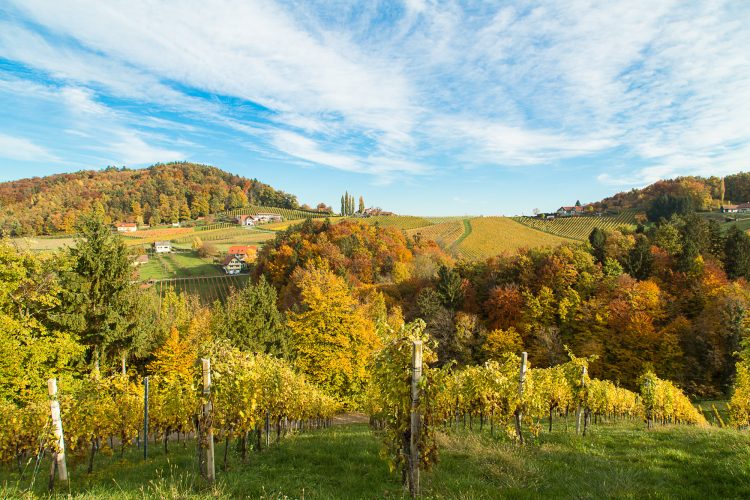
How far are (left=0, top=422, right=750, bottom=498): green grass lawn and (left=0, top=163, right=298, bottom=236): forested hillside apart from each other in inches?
3446

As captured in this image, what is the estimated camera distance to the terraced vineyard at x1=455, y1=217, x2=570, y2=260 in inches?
3263

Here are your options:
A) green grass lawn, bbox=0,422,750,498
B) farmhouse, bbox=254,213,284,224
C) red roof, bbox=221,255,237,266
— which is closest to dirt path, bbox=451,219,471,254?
red roof, bbox=221,255,237,266

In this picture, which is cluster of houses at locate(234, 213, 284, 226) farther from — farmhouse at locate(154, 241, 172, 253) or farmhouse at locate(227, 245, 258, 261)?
farmhouse at locate(227, 245, 258, 261)

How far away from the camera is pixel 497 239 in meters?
90.2

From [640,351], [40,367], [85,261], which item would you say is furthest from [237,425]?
[640,351]

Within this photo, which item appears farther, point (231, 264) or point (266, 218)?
point (266, 218)

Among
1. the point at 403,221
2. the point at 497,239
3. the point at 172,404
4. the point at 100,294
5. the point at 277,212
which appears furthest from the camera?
the point at 277,212

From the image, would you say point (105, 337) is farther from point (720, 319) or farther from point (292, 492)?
point (720, 319)

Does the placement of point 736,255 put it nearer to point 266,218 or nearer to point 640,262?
point 640,262

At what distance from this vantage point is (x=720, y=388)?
107 feet

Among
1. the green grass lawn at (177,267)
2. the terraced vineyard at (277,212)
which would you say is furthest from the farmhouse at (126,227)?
the terraced vineyard at (277,212)

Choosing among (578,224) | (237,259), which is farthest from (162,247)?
(578,224)

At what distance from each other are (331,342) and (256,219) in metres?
120

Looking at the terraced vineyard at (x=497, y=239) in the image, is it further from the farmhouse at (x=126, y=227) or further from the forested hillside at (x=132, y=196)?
the farmhouse at (x=126, y=227)
